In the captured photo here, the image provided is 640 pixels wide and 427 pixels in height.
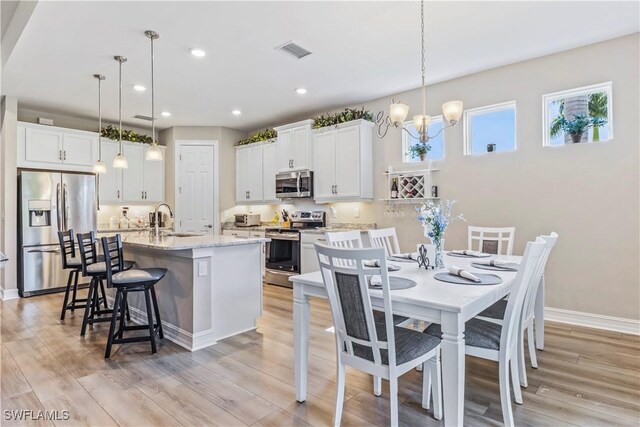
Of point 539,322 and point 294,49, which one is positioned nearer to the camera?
point 539,322

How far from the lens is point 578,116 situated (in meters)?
3.60

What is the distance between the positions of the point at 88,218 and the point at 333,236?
14.7ft

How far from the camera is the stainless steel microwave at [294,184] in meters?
5.59

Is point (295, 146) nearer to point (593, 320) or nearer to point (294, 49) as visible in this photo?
point (294, 49)

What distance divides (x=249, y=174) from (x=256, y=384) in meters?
4.76

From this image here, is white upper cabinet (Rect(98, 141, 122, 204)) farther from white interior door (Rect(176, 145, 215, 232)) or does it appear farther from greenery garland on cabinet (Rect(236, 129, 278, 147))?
greenery garland on cabinet (Rect(236, 129, 278, 147))

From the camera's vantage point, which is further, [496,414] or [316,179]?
[316,179]

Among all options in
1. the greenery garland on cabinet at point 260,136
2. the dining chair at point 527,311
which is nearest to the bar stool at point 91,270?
the dining chair at point 527,311

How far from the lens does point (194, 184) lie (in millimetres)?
6707

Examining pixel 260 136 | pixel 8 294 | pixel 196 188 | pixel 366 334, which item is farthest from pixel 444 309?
pixel 196 188

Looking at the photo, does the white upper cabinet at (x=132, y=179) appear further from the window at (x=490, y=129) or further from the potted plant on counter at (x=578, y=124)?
the potted plant on counter at (x=578, y=124)

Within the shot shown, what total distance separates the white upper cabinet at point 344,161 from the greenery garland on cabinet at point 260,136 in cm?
114

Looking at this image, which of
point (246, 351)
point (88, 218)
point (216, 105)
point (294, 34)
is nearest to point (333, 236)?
point (246, 351)

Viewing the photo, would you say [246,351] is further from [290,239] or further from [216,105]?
[216,105]
